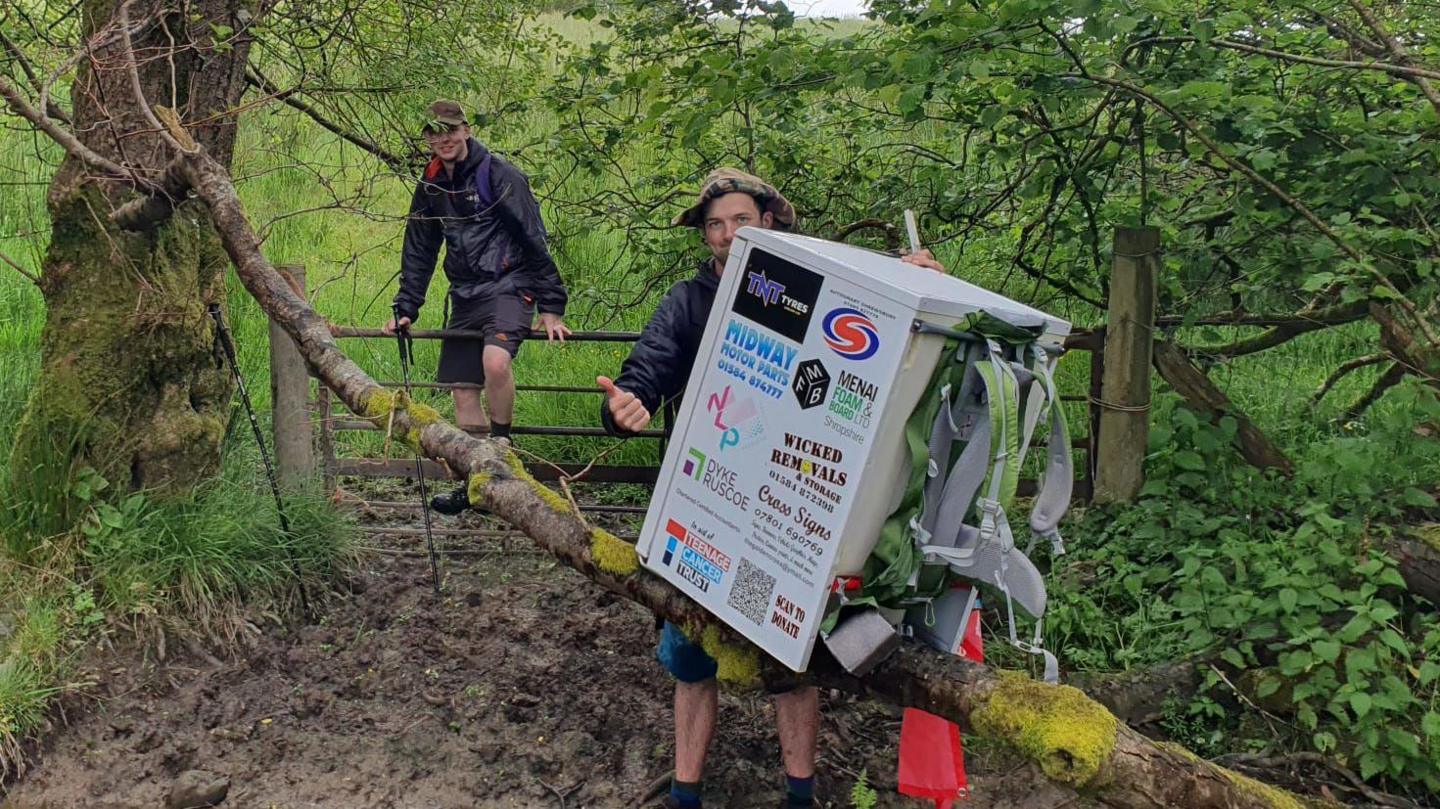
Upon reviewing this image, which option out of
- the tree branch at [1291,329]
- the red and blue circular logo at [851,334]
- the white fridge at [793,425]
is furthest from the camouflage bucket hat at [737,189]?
the tree branch at [1291,329]

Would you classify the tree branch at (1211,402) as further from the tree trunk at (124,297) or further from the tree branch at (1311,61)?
the tree trunk at (124,297)

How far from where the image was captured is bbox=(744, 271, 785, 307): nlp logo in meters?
2.40

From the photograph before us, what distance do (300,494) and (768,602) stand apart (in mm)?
3208

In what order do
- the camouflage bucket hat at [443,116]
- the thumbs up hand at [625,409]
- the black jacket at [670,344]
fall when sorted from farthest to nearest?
1. the camouflage bucket hat at [443,116]
2. the black jacket at [670,344]
3. the thumbs up hand at [625,409]

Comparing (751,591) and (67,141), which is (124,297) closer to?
(67,141)

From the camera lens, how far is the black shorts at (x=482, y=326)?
17.1 feet

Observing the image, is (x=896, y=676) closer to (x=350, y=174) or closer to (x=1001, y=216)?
(x=1001, y=216)

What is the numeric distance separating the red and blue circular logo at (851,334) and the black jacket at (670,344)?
3.23ft

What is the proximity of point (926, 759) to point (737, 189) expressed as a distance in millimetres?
1721

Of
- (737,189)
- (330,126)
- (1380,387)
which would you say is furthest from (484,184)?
(1380,387)

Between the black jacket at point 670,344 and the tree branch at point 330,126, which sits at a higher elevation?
the tree branch at point 330,126

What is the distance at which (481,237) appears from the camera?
5188 millimetres

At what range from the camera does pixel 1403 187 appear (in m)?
3.88

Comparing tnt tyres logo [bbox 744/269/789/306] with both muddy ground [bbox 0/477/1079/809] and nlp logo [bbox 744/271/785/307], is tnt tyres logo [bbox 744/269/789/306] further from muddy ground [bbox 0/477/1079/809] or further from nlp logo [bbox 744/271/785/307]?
muddy ground [bbox 0/477/1079/809]
